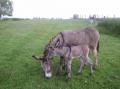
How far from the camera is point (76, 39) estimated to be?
7.46 meters

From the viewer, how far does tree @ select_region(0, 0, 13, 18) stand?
54.6 meters

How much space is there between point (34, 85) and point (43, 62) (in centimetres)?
77

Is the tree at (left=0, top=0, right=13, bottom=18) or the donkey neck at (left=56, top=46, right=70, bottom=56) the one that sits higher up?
the tree at (left=0, top=0, right=13, bottom=18)

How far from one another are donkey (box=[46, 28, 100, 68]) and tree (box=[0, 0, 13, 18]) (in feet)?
163

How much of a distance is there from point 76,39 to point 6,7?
5209 cm

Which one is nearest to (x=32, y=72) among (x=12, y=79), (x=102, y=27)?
(x=12, y=79)

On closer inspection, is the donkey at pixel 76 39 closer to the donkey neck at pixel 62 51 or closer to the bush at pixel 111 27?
the donkey neck at pixel 62 51

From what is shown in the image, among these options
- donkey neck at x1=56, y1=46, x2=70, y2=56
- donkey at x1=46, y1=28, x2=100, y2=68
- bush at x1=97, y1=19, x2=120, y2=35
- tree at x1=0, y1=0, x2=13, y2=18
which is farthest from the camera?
tree at x1=0, y1=0, x2=13, y2=18

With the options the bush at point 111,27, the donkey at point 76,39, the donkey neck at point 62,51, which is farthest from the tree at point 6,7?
the donkey neck at point 62,51

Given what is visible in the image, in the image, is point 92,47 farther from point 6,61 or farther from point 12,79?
point 6,61

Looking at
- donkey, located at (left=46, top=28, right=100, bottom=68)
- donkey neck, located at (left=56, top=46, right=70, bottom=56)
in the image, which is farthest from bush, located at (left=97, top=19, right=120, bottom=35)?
donkey neck, located at (left=56, top=46, right=70, bottom=56)

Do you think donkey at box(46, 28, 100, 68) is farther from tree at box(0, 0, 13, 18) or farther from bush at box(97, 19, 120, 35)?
tree at box(0, 0, 13, 18)

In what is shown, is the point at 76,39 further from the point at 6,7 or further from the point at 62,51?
the point at 6,7

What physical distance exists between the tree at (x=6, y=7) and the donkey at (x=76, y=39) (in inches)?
1951
